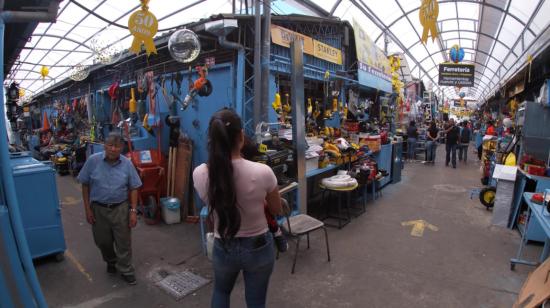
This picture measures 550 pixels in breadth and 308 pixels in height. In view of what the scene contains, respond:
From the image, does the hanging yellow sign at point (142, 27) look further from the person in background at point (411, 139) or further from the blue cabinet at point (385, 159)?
the person in background at point (411, 139)

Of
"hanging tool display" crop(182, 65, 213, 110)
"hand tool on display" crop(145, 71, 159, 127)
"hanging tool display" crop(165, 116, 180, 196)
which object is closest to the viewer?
"hanging tool display" crop(182, 65, 213, 110)

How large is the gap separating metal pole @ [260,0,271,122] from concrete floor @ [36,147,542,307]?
214cm

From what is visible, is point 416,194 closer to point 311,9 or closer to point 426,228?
point 426,228

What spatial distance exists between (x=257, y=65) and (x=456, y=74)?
14615 mm

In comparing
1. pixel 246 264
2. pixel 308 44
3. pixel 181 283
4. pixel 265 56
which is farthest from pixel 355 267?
pixel 308 44

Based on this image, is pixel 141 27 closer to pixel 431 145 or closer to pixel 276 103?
pixel 276 103

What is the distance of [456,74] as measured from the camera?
51.2 feet

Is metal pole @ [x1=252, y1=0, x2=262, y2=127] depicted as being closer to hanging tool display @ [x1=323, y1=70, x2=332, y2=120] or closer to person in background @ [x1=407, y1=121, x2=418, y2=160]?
hanging tool display @ [x1=323, y1=70, x2=332, y2=120]

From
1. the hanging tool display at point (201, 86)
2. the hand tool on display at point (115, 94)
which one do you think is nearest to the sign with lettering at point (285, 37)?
the hanging tool display at point (201, 86)

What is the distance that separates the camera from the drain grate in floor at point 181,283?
324 centimetres

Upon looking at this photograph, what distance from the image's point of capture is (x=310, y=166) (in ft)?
16.6

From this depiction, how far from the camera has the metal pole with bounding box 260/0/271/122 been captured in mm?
4602

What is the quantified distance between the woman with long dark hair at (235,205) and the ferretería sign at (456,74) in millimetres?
16767

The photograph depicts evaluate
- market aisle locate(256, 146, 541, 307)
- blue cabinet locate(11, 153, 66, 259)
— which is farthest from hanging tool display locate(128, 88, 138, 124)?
market aisle locate(256, 146, 541, 307)
